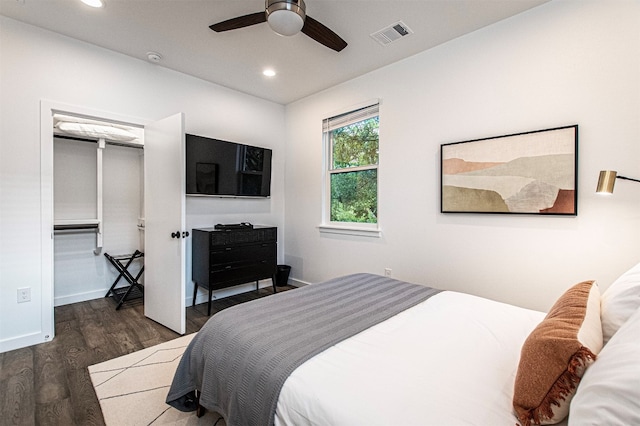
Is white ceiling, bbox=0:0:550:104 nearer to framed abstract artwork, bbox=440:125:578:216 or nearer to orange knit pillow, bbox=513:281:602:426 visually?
framed abstract artwork, bbox=440:125:578:216

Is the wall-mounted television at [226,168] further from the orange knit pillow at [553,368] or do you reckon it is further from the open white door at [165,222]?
the orange knit pillow at [553,368]

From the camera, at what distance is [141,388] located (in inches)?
77.9

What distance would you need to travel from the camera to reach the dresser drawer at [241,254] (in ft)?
10.9

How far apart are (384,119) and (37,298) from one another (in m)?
3.76

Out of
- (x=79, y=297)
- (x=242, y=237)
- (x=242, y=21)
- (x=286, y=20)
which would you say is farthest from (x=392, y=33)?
(x=79, y=297)

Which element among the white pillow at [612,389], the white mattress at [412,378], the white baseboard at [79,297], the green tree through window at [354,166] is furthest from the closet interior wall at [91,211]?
the white pillow at [612,389]

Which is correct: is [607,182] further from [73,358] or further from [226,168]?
[73,358]

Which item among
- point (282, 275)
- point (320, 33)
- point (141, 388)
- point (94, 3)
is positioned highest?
point (94, 3)

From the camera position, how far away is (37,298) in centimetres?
261

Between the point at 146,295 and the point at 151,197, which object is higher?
the point at 151,197

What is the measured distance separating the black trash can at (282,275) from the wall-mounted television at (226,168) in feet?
3.66

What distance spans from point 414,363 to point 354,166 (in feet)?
9.44

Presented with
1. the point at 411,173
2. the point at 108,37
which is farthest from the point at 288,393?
the point at 108,37

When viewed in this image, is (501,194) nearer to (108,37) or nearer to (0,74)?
(108,37)
